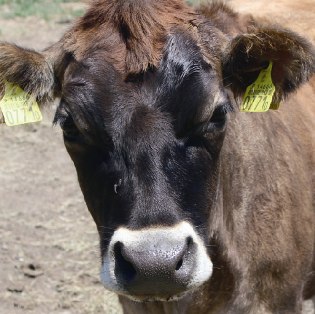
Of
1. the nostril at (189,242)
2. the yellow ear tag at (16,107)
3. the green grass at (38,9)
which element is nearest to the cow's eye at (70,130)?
the yellow ear tag at (16,107)

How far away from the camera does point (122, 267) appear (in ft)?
12.4

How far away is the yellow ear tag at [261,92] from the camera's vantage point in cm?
444

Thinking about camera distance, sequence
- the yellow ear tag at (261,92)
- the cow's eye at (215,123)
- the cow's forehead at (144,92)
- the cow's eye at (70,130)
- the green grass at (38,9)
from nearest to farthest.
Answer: the cow's forehead at (144,92) < the cow's eye at (215,123) < the cow's eye at (70,130) < the yellow ear tag at (261,92) < the green grass at (38,9)

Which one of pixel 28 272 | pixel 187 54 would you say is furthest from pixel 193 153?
pixel 28 272

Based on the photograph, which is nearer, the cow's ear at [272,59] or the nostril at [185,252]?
the nostril at [185,252]

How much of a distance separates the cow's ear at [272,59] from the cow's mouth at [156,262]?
3.04ft

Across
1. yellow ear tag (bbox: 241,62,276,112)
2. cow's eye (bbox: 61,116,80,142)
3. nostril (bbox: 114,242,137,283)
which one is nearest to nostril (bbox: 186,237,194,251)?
nostril (bbox: 114,242,137,283)

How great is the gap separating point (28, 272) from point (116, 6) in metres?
3.01

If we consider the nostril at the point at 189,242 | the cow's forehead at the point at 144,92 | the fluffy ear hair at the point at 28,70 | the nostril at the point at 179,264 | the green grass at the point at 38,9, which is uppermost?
the cow's forehead at the point at 144,92

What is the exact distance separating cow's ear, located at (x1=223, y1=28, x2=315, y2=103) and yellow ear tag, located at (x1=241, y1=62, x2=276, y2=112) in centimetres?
3

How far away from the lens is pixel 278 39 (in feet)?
14.2

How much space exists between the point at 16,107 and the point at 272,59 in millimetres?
1193

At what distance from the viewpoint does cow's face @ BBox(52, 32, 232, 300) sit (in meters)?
3.72

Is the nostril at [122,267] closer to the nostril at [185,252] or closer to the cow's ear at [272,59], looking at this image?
the nostril at [185,252]
